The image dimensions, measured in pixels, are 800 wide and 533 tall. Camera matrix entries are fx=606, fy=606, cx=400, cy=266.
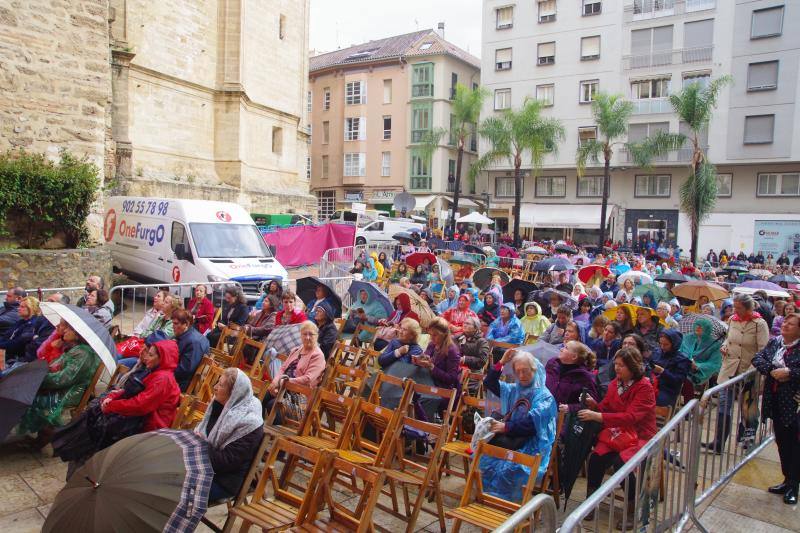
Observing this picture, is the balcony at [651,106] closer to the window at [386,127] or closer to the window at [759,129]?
the window at [759,129]

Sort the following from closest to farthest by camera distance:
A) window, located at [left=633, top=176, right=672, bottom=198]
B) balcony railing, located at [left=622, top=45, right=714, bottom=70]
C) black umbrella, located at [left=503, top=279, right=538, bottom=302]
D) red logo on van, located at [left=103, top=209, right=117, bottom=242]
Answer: black umbrella, located at [left=503, top=279, right=538, bottom=302] < red logo on van, located at [left=103, top=209, right=117, bottom=242] < balcony railing, located at [left=622, top=45, right=714, bottom=70] < window, located at [left=633, top=176, right=672, bottom=198]

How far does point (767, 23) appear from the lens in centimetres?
3394

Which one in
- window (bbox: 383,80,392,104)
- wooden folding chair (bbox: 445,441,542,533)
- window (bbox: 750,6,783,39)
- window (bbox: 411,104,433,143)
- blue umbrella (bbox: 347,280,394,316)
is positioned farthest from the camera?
window (bbox: 383,80,392,104)

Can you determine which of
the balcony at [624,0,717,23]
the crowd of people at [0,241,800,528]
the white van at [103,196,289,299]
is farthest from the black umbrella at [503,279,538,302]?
the balcony at [624,0,717,23]

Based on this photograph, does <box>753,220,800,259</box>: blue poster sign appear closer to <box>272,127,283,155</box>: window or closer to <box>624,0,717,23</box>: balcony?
<box>624,0,717,23</box>: balcony

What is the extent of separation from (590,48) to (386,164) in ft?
54.4

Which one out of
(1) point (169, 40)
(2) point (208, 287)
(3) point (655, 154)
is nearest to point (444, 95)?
(3) point (655, 154)

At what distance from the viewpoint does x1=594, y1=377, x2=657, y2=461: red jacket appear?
4648mm

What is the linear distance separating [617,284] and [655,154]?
71.4 ft

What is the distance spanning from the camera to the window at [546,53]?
40472 mm

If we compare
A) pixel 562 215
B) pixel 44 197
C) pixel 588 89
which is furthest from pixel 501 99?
pixel 44 197

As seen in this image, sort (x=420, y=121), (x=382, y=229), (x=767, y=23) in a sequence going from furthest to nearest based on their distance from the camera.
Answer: (x=420, y=121), (x=767, y=23), (x=382, y=229)

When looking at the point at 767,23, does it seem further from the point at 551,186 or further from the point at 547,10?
the point at 551,186

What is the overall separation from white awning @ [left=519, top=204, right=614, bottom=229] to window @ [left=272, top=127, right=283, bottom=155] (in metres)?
18.0
